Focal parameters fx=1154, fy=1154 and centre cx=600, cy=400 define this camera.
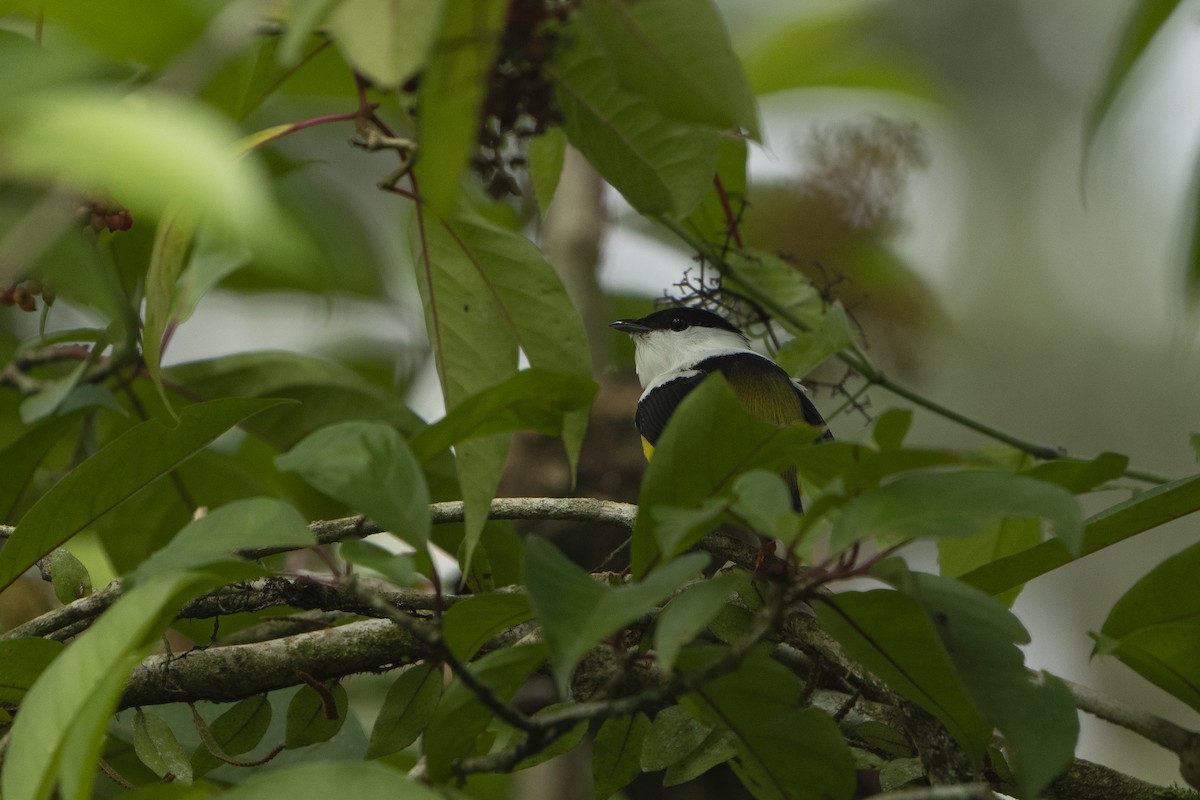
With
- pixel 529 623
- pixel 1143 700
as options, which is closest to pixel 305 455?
pixel 529 623

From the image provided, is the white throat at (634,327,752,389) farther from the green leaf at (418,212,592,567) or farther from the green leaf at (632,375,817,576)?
the green leaf at (632,375,817,576)

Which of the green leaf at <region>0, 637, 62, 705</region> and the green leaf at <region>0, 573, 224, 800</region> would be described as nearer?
the green leaf at <region>0, 573, 224, 800</region>

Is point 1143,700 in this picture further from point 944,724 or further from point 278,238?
point 278,238

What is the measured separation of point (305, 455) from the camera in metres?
0.90

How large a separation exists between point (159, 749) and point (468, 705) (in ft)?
1.77

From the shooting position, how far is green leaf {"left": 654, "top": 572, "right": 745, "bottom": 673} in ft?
2.57

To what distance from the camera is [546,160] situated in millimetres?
1453

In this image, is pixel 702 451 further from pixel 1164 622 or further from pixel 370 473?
pixel 1164 622

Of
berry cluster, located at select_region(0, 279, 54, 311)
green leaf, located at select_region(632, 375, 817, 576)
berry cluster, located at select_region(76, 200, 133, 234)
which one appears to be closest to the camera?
green leaf, located at select_region(632, 375, 817, 576)

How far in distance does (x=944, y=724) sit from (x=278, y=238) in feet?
2.74

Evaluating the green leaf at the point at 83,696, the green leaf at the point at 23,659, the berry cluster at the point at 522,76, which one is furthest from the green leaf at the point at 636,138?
the green leaf at the point at 23,659

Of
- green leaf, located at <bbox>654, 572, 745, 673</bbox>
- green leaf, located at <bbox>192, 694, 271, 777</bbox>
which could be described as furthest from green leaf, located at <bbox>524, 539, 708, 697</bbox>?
green leaf, located at <bbox>192, 694, 271, 777</bbox>

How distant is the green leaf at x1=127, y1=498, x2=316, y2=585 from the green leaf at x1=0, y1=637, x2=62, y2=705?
417 millimetres

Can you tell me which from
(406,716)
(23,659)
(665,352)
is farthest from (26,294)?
(665,352)
